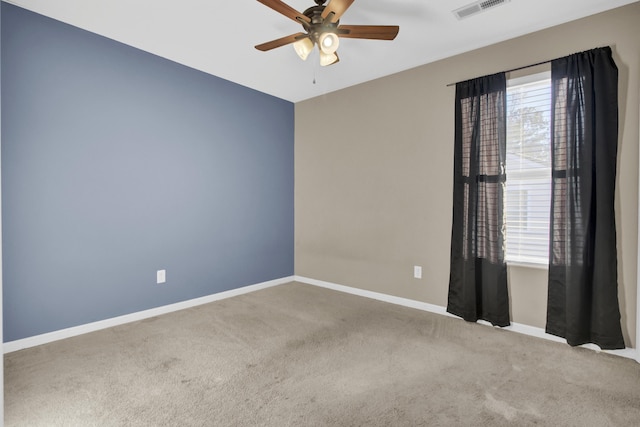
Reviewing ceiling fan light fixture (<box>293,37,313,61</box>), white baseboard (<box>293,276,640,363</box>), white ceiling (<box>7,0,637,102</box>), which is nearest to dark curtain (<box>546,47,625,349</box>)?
white baseboard (<box>293,276,640,363</box>)

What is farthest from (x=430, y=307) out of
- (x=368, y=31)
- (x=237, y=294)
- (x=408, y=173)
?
(x=368, y=31)

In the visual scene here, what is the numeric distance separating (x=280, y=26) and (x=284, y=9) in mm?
789

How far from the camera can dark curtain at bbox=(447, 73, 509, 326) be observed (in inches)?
118

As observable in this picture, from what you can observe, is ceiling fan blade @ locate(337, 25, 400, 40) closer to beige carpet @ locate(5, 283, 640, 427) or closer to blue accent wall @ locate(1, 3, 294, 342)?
blue accent wall @ locate(1, 3, 294, 342)

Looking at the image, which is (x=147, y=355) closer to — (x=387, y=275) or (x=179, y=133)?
(x=179, y=133)

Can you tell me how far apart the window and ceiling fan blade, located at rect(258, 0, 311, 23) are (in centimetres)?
199

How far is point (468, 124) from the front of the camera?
3191mm

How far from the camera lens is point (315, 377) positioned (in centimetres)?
220

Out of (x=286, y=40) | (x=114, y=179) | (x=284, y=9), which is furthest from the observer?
(x=114, y=179)

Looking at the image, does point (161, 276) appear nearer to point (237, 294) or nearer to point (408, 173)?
point (237, 294)

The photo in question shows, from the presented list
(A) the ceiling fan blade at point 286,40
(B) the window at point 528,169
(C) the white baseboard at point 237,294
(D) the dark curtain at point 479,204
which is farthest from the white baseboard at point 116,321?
(B) the window at point 528,169

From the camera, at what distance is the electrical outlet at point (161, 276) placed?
135 inches

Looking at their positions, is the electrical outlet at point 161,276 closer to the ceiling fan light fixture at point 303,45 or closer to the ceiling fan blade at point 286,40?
the ceiling fan blade at point 286,40

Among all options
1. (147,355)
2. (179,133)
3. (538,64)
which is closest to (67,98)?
(179,133)
